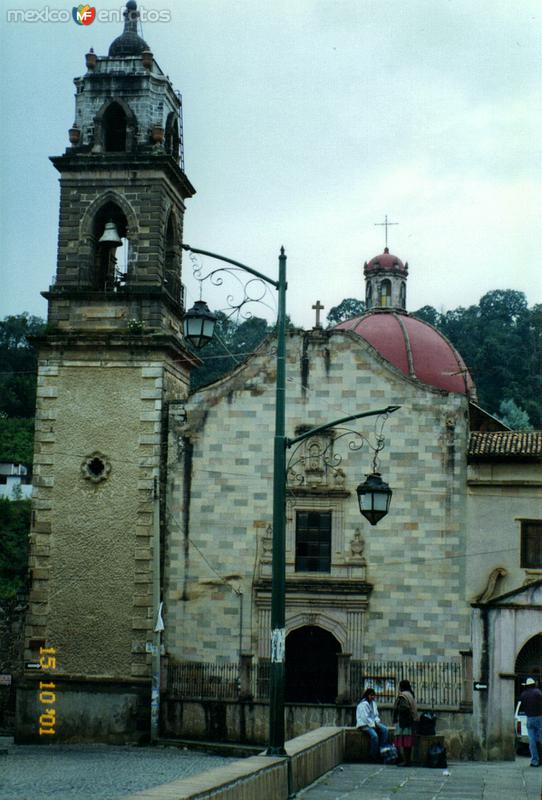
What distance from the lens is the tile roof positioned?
3259cm

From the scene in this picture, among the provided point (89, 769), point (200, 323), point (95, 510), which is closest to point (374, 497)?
point (200, 323)

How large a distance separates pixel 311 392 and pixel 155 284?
Answer: 4.87 metres

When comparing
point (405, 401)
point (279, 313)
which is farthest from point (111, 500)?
point (279, 313)

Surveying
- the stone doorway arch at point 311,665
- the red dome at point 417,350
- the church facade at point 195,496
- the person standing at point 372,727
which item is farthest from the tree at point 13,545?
the person standing at point 372,727

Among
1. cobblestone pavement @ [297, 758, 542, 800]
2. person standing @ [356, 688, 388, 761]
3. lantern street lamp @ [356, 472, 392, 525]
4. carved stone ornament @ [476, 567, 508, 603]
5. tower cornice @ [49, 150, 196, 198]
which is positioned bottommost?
cobblestone pavement @ [297, 758, 542, 800]

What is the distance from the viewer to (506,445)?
3303 centimetres

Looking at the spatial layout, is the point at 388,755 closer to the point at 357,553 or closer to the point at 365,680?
the point at 365,680

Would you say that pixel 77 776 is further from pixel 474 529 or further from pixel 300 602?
pixel 474 529

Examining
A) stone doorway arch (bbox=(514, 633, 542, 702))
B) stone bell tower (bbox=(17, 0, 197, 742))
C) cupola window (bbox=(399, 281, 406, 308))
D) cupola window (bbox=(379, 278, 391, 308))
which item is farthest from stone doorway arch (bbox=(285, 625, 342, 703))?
cupola window (bbox=(399, 281, 406, 308))

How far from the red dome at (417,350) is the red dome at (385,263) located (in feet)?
23.8

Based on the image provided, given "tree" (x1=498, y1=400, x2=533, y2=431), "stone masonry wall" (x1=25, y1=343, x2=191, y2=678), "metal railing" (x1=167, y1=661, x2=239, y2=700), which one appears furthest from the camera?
"tree" (x1=498, y1=400, x2=533, y2=431)

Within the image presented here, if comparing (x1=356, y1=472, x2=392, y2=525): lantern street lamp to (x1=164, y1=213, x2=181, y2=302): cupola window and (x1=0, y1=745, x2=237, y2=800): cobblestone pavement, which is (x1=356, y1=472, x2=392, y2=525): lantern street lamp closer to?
(x1=0, y1=745, x2=237, y2=800): cobblestone pavement
